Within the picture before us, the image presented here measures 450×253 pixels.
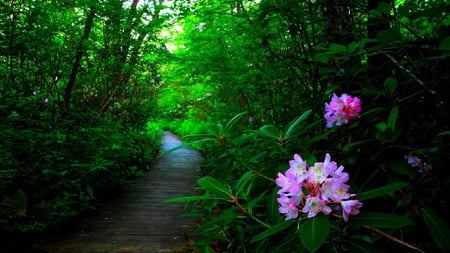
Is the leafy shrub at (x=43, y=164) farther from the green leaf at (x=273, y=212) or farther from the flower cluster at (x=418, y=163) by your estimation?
the flower cluster at (x=418, y=163)

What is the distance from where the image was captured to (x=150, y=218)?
4191 mm

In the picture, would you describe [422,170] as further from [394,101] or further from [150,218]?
[150,218]

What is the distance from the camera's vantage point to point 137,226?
12.7 ft

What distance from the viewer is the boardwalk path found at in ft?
10.6

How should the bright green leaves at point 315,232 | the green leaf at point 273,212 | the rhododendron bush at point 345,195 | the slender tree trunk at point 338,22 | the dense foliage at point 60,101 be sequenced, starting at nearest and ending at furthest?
the bright green leaves at point 315,232 → the rhododendron bush at point 345,195 → the green leaf at point 273,212 → the slender tree trunk at point 338,22 → the dense foliage at point 60,101

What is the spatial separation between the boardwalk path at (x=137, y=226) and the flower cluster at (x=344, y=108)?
7.43 feet

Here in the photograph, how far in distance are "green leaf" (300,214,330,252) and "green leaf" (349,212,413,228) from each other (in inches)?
5.3

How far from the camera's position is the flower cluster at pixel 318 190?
99cm

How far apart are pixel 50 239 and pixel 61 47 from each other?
2815mm

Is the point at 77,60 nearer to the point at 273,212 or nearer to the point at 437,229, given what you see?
the point at 273,212

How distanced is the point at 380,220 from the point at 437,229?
214 millimetres

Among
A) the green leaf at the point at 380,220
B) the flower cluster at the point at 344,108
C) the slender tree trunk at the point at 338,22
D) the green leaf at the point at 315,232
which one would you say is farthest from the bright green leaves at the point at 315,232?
the slender tree trunk at the point at 338,22

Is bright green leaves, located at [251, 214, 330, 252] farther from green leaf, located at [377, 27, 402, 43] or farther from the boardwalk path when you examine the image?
the boardwalk path

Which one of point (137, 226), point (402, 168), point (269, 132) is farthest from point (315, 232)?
point (137, 226)
